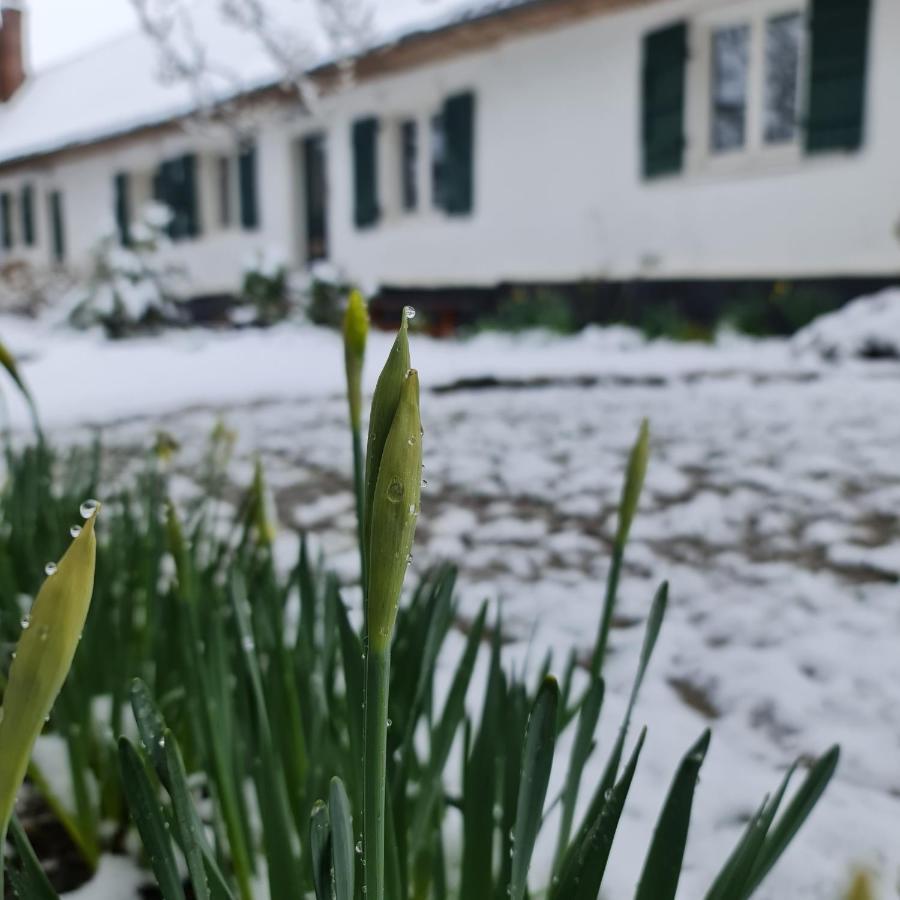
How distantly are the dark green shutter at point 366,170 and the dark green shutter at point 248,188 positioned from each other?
95.0 inches

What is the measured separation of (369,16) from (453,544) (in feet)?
30.0

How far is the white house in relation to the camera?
7250 millimetres

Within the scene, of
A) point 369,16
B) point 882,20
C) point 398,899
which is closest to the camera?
point 398,899

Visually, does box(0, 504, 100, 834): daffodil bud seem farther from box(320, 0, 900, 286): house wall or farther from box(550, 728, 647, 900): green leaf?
box(320, 0, 900, 286): house wall

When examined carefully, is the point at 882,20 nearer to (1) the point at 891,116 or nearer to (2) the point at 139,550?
(1) the point at 891,116

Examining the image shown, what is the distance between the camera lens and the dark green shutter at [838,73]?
7.06 m

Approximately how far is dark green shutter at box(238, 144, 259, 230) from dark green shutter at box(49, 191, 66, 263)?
21.2ft

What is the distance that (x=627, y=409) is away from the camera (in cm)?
486

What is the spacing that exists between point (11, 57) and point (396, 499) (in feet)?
93.2

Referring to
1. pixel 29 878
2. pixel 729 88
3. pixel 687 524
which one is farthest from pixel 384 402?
pixel 729 88

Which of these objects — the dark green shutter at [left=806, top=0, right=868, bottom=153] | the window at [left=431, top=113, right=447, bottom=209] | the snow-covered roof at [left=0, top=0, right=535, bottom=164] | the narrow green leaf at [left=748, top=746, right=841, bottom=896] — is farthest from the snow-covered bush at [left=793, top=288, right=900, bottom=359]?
the narrow green leaf at [left=748, top=746, right=841, bottom=896]

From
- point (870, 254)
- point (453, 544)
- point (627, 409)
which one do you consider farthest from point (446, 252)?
point (453, 544)

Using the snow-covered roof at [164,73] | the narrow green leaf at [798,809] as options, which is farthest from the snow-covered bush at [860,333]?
the narrow green leaf at [798,809]

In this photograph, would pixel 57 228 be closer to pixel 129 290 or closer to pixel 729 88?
pixel 129 290
